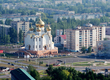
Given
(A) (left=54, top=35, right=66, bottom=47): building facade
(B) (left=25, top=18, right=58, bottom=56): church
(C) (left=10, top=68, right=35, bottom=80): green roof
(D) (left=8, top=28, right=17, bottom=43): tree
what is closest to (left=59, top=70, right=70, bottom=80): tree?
(C) (left=10, top=68, right=35, bottom=80): green roof

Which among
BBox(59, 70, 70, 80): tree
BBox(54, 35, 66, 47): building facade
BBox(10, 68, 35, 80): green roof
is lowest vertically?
BBox(59, 70, 70, 80): tree

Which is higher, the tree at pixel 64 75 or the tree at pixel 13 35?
the tree at pixel 13 35

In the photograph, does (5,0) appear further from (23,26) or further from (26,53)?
(26,53)

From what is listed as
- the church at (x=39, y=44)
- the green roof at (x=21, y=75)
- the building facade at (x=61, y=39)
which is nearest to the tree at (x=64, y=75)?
the green roof at (x=21, y=75)

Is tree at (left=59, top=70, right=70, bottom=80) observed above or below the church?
below

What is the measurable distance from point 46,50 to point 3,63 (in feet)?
25.9

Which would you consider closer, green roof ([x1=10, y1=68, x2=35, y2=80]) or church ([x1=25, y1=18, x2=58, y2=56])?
green roof ([x1=10, y1=68, x2=35, y2=80])

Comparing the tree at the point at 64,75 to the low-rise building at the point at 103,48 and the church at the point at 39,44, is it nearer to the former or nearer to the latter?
the church at the point at 39,44

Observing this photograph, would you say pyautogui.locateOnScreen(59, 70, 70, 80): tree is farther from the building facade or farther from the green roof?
the building facade

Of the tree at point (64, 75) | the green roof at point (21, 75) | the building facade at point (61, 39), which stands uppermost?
the building facade at point (61, 39)

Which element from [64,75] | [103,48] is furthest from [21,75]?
[103,48]

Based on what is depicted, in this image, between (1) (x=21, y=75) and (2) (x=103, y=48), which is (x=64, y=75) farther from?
(2) (x=103, y=48)

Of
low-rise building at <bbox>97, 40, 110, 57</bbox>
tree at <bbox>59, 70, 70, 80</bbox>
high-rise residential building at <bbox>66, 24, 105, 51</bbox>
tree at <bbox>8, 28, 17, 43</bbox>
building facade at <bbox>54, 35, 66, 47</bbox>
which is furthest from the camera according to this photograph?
tree at <bbox>8, 28, 17, 43</bbox>

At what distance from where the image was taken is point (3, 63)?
144 ft
